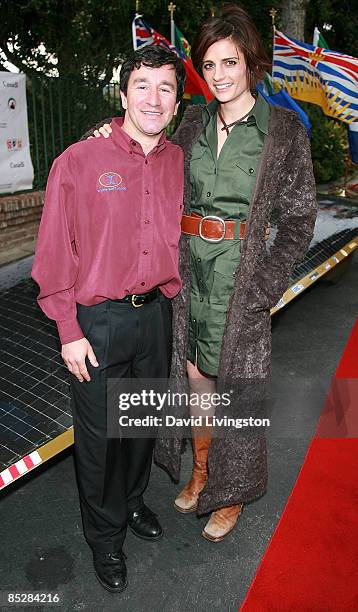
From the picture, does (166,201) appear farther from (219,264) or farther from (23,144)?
(23,144)

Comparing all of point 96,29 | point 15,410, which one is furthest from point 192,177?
point 96,29

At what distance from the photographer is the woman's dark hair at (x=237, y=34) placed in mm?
2357

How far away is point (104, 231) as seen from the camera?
2244 mm

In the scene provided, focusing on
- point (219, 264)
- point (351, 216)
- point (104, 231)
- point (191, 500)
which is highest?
point (104, 231)

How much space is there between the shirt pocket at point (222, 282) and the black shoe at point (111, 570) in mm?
1276

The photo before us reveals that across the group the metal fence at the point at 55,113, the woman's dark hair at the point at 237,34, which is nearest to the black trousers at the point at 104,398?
the woman's dark hair at the point at 237,34

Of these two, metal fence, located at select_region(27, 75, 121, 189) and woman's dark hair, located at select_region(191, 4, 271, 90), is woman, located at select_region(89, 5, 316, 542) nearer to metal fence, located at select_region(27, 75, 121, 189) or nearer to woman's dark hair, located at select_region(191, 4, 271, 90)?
woman's dark hair, located at select_region(191, 4, 271, 90)

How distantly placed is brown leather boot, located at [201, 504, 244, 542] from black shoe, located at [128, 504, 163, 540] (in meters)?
0.25

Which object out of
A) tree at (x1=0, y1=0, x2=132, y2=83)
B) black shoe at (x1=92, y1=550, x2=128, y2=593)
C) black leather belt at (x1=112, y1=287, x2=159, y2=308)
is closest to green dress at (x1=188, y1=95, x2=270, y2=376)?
black leather belt at (x1=112, y1=287, x2=159, y2=308)

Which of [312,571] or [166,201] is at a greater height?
[166,201]

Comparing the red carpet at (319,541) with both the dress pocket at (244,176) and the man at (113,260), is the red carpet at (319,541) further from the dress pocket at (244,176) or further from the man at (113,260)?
the dress pocket at (244,176)

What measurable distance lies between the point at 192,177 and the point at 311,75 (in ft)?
18.9

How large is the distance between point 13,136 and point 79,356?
5.21 m

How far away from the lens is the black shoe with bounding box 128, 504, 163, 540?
117 inches
